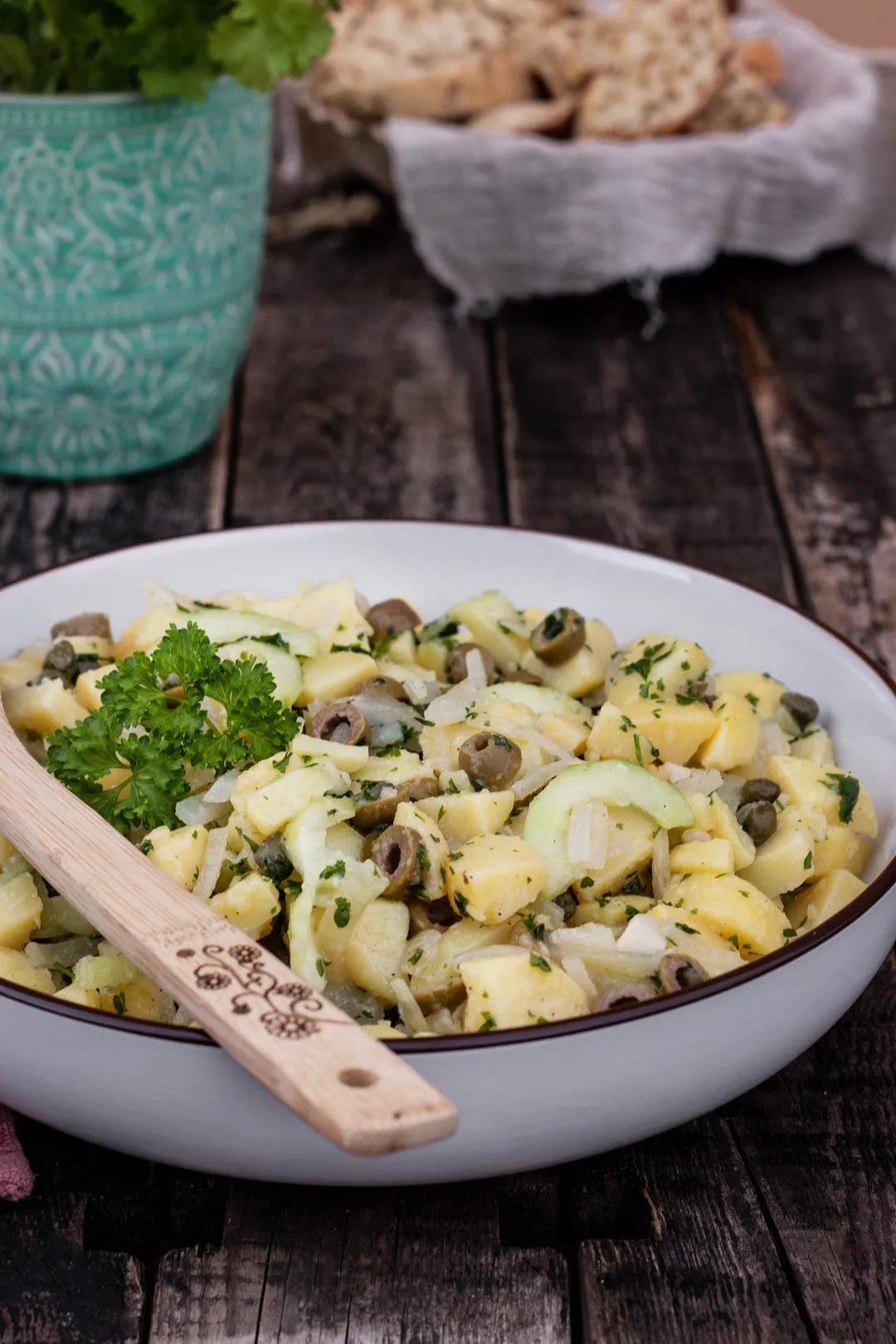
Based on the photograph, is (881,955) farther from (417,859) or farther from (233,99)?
(233,99)

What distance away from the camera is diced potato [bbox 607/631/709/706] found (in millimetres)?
1922

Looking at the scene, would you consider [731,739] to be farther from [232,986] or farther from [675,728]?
[232,986]

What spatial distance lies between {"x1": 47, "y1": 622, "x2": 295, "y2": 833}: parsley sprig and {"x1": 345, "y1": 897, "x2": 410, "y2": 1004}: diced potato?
9.7 inches

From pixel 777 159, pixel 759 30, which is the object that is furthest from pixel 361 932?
pixel 759 30

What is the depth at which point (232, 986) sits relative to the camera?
48.5 inches

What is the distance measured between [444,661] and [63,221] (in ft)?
3.93

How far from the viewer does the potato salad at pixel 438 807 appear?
1459mm

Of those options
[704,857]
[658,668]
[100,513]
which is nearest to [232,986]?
[704,857]

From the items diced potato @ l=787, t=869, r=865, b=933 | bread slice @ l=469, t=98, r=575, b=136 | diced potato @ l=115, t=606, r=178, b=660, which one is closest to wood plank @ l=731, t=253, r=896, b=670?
bread slice @ l=469, t=98, r=575, b=136

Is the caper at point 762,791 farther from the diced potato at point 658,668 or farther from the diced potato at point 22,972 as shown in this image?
the diced potato at point 22,972

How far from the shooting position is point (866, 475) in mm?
3205

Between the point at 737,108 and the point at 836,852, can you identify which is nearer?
the point at 836,852

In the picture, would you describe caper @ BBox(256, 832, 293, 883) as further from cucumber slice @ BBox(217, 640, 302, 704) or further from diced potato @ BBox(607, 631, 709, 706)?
diced potato @ BBox(607, 631, 709, 706)

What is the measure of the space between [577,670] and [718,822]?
388mm
